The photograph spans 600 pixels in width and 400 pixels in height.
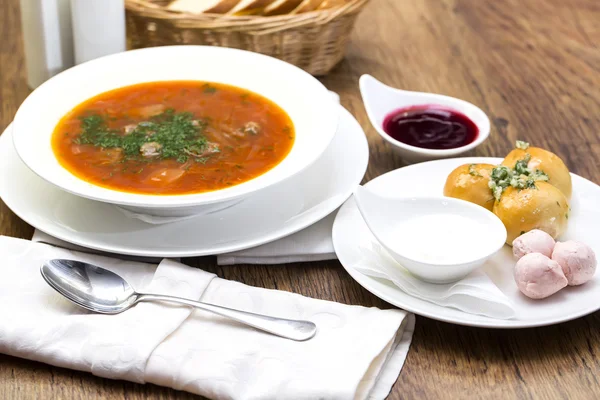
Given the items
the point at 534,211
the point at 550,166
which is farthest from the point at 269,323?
the point at 550,166

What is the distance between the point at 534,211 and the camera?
164 centimetres

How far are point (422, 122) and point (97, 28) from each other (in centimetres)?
99

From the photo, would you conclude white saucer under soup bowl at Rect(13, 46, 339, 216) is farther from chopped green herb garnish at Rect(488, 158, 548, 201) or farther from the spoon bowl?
chopped green herb garnish at Rect(488, 158, 548, 201)

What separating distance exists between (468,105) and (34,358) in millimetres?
1378

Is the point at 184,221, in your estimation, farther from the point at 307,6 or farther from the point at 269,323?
the point at 307,6

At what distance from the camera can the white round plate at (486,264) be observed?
4.83 feet

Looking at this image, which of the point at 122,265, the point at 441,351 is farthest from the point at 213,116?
the point at 441,351

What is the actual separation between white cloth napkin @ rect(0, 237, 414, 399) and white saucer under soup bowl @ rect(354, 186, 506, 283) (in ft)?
0.39

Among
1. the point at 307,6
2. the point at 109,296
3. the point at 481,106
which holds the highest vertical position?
the point at 307,6

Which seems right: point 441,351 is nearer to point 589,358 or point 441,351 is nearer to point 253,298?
point 589,358

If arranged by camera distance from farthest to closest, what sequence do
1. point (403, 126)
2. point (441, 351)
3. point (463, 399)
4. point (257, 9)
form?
point (257, 9) → point (403, 126) → point (441, 351) → point (463, 399)

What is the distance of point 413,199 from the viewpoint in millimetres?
1659

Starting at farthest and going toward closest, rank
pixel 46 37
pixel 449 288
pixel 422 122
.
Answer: pixel 46 37
pixel 422 122
pixel 449 288

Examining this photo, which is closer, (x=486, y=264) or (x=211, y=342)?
(x=211, y=342)
